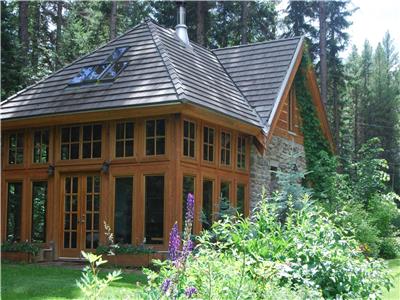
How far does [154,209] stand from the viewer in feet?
39.0

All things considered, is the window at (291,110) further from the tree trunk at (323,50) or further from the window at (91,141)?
the tree trunk at (323,50)

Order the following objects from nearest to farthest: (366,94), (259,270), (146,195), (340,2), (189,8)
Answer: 1. (259,270)
2. (146,195)
3. (189,8)
4. (340,2)
5. (366,94)

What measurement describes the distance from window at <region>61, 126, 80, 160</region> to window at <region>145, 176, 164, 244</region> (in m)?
2.07

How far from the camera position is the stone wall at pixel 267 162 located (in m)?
14.7

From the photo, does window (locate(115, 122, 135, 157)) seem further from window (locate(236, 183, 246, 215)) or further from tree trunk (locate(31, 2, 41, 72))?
tree trunk (locate(31, 2, 41, 72))

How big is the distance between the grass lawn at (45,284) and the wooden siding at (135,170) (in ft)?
7.06

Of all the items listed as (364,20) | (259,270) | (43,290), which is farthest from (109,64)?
(364,20)

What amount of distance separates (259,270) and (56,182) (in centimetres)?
958

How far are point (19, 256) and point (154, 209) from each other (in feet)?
11.2

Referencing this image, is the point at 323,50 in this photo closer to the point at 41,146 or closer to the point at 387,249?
the point at 387,249

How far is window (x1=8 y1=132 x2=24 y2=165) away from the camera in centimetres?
1396

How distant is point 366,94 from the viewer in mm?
46406

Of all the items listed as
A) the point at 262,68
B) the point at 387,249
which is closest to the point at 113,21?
the point at 262,68

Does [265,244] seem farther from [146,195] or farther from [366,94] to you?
[366,94]
